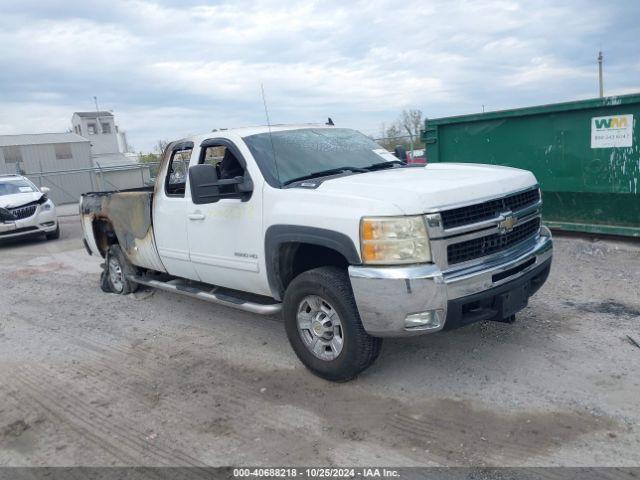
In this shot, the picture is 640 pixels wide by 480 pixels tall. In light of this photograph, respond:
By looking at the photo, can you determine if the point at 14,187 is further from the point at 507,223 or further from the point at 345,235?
the point at 507,223

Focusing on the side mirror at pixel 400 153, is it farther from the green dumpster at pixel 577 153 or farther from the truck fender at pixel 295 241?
the green dumpster at pixel 577 153

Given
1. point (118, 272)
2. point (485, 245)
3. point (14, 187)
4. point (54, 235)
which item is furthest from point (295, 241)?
point (14, 187)

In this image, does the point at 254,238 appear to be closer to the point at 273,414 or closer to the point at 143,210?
the point at 273,414

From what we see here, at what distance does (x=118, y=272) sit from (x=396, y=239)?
189 inches

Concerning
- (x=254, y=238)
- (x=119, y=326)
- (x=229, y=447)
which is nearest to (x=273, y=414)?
(x=229, y=447)

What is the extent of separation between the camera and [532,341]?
4.59 m

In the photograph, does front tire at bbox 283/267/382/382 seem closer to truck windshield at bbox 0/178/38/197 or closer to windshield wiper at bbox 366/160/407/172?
windshield wiper at bbox 366/160/407/172

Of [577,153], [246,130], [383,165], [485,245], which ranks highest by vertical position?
[246,130]

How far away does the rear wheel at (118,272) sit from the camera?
6883mm

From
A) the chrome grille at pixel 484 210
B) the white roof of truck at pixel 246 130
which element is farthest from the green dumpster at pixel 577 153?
the white roof of truck at pixel 246 130

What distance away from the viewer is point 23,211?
12.4 meters

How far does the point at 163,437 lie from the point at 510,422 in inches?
86.9

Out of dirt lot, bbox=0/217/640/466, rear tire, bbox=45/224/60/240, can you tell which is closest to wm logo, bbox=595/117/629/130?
dirt lot, bbox=0/217/640/466

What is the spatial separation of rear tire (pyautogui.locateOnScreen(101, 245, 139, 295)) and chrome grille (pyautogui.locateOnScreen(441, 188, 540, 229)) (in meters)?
4.57
